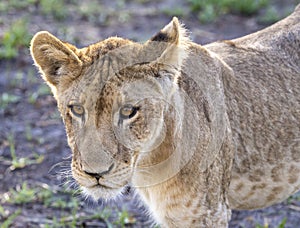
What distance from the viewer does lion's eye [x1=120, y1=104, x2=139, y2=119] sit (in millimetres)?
2924

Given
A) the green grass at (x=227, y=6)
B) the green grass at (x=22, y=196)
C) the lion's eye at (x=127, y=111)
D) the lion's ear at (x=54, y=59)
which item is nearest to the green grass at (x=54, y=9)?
the green grass at (x=227, y=6)

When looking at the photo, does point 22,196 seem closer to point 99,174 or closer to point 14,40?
point 99,174

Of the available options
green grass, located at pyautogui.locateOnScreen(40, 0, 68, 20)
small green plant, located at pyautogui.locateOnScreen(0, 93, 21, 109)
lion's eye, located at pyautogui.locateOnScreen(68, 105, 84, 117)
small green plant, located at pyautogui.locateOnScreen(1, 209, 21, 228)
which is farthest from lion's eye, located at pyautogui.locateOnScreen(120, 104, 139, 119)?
green grass, located at pyautogui.locateOnScreen(40, 0, 68, 20)

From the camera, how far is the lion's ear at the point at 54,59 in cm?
310

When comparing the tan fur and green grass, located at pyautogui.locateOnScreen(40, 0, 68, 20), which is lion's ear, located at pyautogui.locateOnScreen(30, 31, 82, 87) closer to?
the tan fur

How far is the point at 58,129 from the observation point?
5.54 m

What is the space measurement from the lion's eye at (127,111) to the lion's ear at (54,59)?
0.29 meters

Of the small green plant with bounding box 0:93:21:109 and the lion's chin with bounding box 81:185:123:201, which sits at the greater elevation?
the small green plant with bounding box 0:93:21:109

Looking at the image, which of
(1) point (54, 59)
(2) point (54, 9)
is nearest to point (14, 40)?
(2) point (54, 9)

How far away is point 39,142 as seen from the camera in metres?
5.32

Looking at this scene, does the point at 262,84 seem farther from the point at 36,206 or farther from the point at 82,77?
the point at 36,206

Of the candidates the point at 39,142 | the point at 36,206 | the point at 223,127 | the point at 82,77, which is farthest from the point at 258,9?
the point at 82,77

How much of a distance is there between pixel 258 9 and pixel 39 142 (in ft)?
11.1

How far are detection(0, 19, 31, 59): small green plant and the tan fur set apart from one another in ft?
10.0
